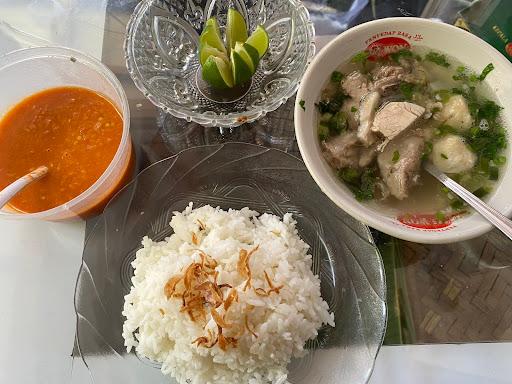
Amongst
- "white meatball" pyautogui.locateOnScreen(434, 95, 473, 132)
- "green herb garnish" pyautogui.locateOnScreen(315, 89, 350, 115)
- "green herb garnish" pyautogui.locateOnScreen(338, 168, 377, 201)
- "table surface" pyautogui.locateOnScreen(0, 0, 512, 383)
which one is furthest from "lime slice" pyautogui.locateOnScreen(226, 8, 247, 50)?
"white meatball" pyautogui.locateOnScreen(434, 95, 473, 132)

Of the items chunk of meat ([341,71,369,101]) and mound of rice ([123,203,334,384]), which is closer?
mound of rice ([123,203,334,384])

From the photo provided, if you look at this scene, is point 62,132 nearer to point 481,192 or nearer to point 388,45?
point 388,45

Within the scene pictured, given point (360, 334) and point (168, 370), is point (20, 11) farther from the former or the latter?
point (360, 334)

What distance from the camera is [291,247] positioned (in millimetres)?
1543

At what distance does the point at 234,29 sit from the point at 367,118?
1.88 ft

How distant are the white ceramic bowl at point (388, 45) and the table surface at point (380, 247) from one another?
29 centimetres

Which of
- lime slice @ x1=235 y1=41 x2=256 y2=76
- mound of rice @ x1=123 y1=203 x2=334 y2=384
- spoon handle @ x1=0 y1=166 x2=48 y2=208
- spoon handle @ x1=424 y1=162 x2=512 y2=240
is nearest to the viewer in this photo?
spoon handle @ x1=424 y1=162 x2=512 y2=240

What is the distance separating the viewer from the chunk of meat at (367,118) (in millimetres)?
1500

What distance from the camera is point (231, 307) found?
1.38m

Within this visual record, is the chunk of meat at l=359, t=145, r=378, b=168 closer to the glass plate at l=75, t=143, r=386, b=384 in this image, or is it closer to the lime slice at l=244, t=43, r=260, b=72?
the glass plate at l=75, t=143, r=386, b=384

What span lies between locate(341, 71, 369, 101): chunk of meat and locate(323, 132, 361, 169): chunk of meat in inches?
5.4

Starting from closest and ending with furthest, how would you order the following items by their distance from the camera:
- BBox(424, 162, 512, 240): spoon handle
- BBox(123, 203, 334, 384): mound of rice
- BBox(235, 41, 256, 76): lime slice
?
BBox(424, 162, 512, 240): spoon handle
BBox(123, 203, 334, 384): mound of rice
BBox(235, 41, 256, 76): lime slice

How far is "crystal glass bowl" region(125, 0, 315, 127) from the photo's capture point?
64.4 inches

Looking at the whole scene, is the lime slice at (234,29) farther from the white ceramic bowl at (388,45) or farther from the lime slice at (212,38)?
the white ceramic bowl at (388,45)
